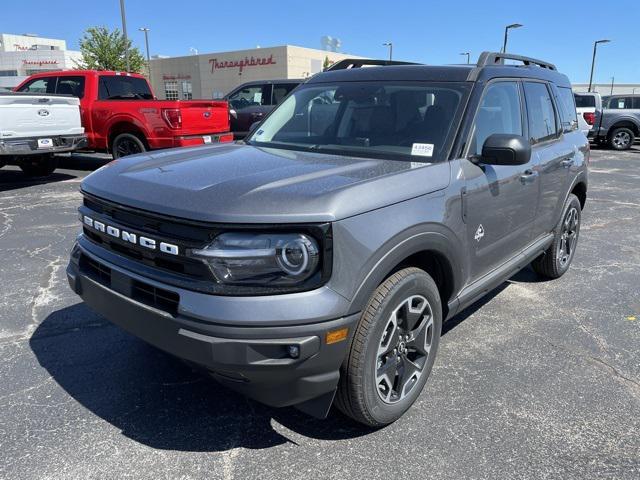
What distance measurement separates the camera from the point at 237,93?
1358 centimetres

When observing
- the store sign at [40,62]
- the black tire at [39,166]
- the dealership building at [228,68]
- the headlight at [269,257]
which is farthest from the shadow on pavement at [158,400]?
the store sign at [40,62]

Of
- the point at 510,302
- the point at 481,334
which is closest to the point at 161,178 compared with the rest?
the point at 481,334

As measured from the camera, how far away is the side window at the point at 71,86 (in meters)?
10.6

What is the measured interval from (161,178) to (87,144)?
8.34 m

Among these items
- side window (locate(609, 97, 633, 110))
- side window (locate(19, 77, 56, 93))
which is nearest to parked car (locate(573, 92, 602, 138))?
side window (locate(609, 97, 633, 110))

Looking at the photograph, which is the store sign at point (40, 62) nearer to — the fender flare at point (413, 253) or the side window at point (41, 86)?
the side window at point (41, 86)

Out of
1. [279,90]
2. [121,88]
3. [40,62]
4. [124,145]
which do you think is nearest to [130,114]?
[124,145]

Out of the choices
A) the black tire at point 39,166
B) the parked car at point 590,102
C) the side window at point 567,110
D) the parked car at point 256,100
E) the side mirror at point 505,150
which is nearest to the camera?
the side mirror at point 505,150

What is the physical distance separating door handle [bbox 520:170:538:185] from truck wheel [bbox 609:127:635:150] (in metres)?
17.9

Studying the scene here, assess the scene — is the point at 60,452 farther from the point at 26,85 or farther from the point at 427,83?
the point at 26,85

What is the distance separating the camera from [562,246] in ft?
16.3

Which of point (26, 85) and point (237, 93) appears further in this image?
point (237, 93)

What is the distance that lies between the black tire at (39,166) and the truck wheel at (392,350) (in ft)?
32.3

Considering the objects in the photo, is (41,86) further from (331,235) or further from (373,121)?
(331,235)
